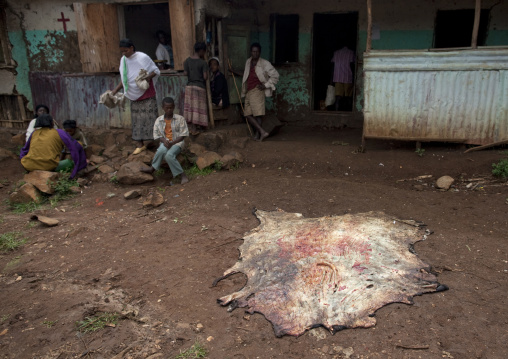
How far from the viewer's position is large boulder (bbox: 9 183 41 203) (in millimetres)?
5730

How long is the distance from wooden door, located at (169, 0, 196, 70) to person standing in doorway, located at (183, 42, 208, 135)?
20 cm

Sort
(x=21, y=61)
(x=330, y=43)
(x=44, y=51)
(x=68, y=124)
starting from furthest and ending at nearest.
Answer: (x=330, y=43) → (x=21, y=61) → (x=44, y=51) → (x=68, y=124)


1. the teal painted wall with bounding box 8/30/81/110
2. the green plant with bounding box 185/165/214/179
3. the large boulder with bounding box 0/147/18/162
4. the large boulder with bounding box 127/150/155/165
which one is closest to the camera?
the green plant with bounding box 185/165/214/179

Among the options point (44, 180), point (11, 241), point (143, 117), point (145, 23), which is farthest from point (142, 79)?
point (145, 23)

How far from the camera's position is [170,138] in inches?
245

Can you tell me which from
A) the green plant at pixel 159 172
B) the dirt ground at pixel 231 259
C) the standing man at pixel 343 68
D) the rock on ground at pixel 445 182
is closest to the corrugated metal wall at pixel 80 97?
the green plant at pixel 159 172

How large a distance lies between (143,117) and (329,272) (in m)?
4.57

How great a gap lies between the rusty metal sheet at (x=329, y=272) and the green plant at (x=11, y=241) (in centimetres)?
256

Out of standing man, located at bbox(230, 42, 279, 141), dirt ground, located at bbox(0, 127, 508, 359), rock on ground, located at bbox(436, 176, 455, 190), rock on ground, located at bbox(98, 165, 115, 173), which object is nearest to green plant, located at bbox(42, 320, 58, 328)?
dirt ground, located at bbox(0, 127, 508, 359)

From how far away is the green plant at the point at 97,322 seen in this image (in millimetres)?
2982

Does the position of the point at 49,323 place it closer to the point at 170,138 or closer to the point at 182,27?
the point at 170,138

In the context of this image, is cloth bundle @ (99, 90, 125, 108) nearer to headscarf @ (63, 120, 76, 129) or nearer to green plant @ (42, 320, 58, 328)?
headscarf @ (63, 120, 76, 129)

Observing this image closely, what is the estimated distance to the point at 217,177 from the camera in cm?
609

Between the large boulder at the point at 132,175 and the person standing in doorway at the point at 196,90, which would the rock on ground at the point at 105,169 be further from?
the person standing in doorway at the point at 196,90
